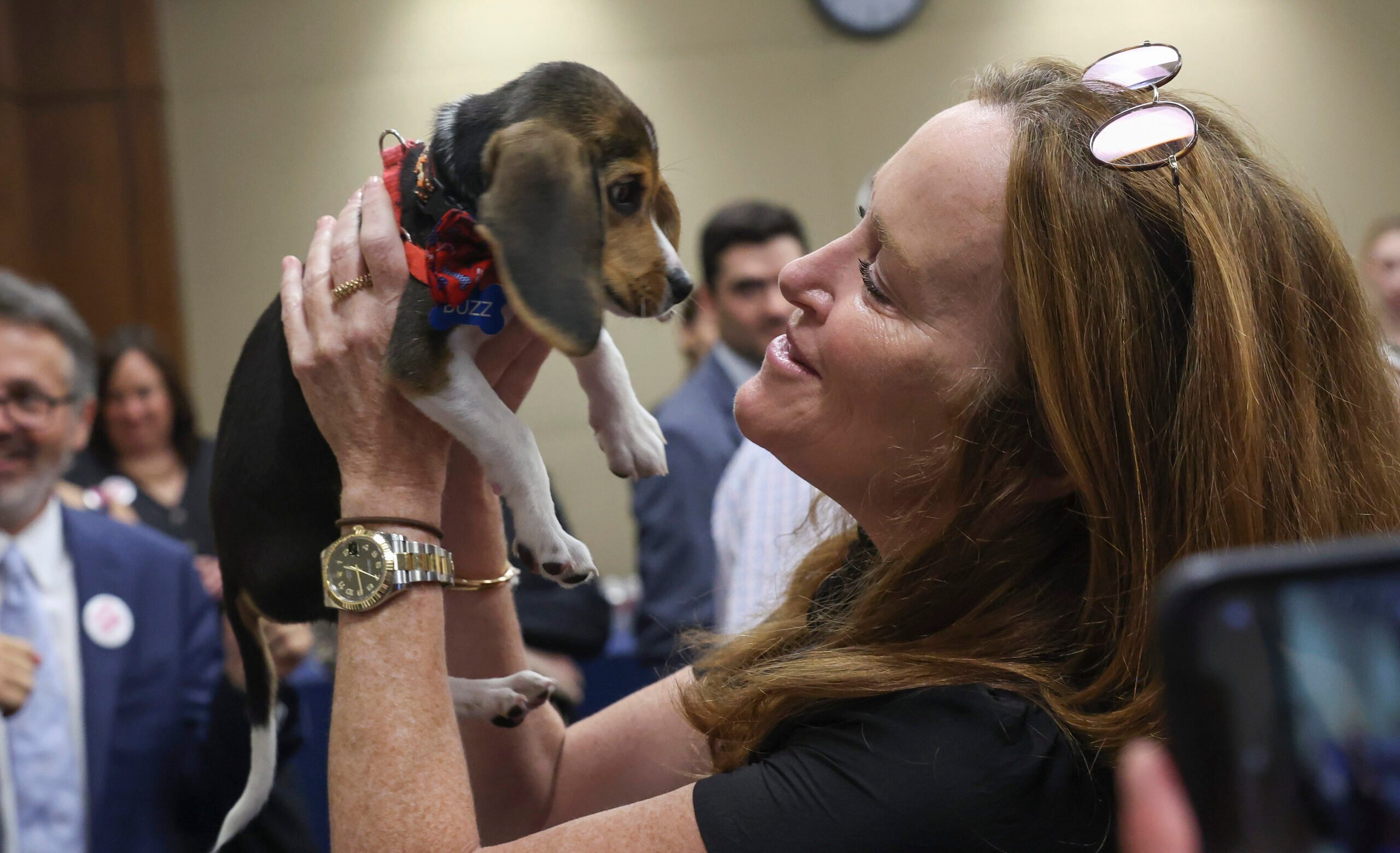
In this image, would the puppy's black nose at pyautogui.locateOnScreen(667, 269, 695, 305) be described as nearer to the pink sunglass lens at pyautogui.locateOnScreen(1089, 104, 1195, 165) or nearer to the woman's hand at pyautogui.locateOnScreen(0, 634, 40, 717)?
the pink sunglass lens at pyautogui.locateOnScreen(1089, 104, 1195, 165)

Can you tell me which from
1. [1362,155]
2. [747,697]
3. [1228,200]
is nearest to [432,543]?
[747,697]

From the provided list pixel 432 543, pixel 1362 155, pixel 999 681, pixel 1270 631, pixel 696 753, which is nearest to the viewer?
pixel 1270 631

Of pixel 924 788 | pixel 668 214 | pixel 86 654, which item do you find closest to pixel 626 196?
pixel 668 214

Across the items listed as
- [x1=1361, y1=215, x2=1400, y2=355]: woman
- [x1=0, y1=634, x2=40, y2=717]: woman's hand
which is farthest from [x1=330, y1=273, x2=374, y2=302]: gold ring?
[x1=1361, y1=215, x2=1400, y2=355]: woman

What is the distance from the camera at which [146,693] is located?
2068 mm

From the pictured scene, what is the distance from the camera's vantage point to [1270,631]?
0.36 m

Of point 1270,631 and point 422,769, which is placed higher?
point 1270,631

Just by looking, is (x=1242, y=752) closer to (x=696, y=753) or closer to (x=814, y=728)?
(x=814, y=728)

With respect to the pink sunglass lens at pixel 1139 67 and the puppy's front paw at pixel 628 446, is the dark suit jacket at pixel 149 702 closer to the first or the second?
the puppy's front paw at pixel 628 446

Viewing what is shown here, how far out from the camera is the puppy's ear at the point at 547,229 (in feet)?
2.94

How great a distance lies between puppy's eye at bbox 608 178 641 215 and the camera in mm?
1094

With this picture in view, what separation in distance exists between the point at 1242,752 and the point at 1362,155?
536 centimetres

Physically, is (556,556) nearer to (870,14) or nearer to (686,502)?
(686,502)

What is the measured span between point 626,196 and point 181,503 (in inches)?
111
